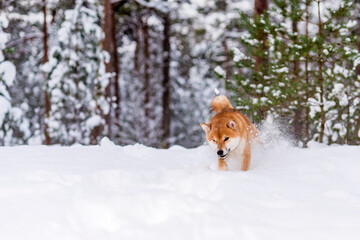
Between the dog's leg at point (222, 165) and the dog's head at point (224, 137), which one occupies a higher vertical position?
the dog's head at point (224, 137)

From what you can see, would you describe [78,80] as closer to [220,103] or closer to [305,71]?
[305,71]

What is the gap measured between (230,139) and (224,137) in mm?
73

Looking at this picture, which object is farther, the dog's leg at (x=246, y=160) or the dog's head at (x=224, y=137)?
the dog's leg at (x=246, y=160)

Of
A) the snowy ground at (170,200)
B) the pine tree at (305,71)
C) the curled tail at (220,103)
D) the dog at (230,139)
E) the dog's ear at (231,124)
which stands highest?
the pine tree at (305,71)

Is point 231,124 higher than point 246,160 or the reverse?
higher

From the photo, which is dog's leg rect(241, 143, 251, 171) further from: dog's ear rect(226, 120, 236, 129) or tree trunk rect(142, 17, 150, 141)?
tree trunk rect(142, 17, 150, 141)

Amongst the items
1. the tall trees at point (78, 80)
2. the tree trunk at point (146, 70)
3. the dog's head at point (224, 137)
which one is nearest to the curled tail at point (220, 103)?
the dog's head at point (224, 137)

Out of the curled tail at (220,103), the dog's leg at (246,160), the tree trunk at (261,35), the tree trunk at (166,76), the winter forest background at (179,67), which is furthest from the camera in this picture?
the tree trunk at (166,76)

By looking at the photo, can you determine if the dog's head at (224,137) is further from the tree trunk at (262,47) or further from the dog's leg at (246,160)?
the tree trunk at (262,47)

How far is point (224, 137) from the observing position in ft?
15.5

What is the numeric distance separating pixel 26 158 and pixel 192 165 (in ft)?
6.23

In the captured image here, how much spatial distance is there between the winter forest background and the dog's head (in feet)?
8.34

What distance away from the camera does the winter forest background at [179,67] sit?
7.25 m

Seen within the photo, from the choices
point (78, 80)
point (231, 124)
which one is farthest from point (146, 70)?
point (231, 124)
